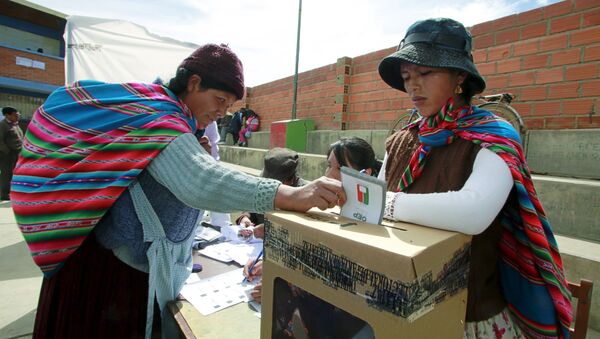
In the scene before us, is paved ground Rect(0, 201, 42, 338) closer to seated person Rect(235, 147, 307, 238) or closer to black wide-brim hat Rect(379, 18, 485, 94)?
seated person Rect(235, 147, 307, 238)

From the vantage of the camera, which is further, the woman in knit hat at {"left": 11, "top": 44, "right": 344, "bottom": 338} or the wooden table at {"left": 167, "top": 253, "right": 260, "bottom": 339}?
the wooden table at {"left": 167, "top": 253, "right": 260, "bottom": 339}

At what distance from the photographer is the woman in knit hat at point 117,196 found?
2.93 ft

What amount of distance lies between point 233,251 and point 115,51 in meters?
2.16

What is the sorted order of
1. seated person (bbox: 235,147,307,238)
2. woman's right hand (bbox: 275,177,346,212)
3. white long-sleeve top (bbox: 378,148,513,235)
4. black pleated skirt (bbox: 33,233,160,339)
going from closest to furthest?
white long-sleeve top (bbox: 378,148,513,235)
woman's right hand (bbox: 275,177,346,212)
black pleated skirt (bbox: 33,233,160,339)
seated person (bbox: 235,147,307,238)

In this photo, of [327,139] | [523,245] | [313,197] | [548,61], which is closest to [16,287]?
[313,197]

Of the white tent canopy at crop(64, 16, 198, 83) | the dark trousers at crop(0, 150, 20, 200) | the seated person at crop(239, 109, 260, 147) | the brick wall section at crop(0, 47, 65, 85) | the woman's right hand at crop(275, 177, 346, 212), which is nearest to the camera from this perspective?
the woman's right hand at crop(275, 177, 346, 212)

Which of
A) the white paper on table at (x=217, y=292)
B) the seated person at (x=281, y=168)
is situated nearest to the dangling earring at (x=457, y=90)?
the white paper on table at (x=217, y=292)

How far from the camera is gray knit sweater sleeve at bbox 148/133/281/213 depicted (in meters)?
0.87

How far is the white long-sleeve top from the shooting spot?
2.27 feet

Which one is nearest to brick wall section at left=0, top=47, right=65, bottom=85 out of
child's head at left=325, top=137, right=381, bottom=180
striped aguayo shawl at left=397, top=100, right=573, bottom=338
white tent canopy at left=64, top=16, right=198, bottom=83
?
white tent canopy at left=64, top=16, right=198, bottom=83

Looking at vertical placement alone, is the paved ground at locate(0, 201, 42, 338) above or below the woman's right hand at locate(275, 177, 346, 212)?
below

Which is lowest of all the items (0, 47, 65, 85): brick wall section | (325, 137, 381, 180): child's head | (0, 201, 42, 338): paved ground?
(0, 201, 42, 338): paved ground

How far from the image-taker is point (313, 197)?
2.68ft

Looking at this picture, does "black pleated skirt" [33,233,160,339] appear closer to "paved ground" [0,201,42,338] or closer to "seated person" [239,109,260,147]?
"paved ground" [0,201,42,338]
